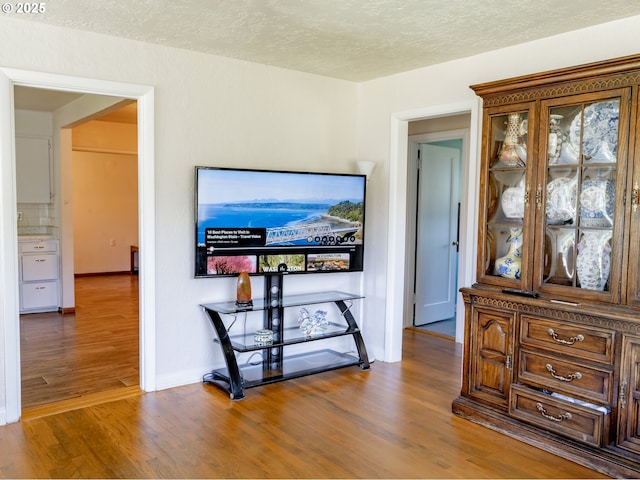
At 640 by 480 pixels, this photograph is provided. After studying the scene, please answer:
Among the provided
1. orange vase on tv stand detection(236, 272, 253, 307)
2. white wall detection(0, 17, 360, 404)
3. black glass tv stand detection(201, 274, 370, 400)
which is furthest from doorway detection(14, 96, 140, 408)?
orange vase on tv stand detection(236, 272, 253, 307)

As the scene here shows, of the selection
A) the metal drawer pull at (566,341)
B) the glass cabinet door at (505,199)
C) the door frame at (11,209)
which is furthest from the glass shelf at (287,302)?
the metal drawer pull at (566,341)

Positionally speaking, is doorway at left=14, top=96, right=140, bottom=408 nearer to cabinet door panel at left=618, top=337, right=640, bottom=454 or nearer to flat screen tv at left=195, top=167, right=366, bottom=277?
flat screen tv at left=195, top=167, right=366, bottom=277

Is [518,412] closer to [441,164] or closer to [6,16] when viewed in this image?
[441,164]

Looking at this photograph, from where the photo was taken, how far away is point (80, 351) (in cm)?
491

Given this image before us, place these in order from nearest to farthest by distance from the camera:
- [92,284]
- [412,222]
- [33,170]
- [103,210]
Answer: [412,222], [33,170], [92,284], [103,210]

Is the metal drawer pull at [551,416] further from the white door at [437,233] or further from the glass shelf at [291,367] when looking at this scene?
the white door at [437,233]

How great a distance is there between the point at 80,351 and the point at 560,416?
402 centimetres

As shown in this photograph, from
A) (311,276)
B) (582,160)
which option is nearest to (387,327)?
(311,276)

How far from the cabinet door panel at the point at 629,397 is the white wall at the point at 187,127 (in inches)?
102

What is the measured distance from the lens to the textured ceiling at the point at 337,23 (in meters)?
2.96

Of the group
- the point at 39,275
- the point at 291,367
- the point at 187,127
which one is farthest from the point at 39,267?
the point at 291,367

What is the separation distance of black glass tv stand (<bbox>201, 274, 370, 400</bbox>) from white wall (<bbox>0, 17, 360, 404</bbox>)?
207mm

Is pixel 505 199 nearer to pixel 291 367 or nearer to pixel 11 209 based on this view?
pixel 291 367

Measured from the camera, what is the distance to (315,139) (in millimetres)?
4668
